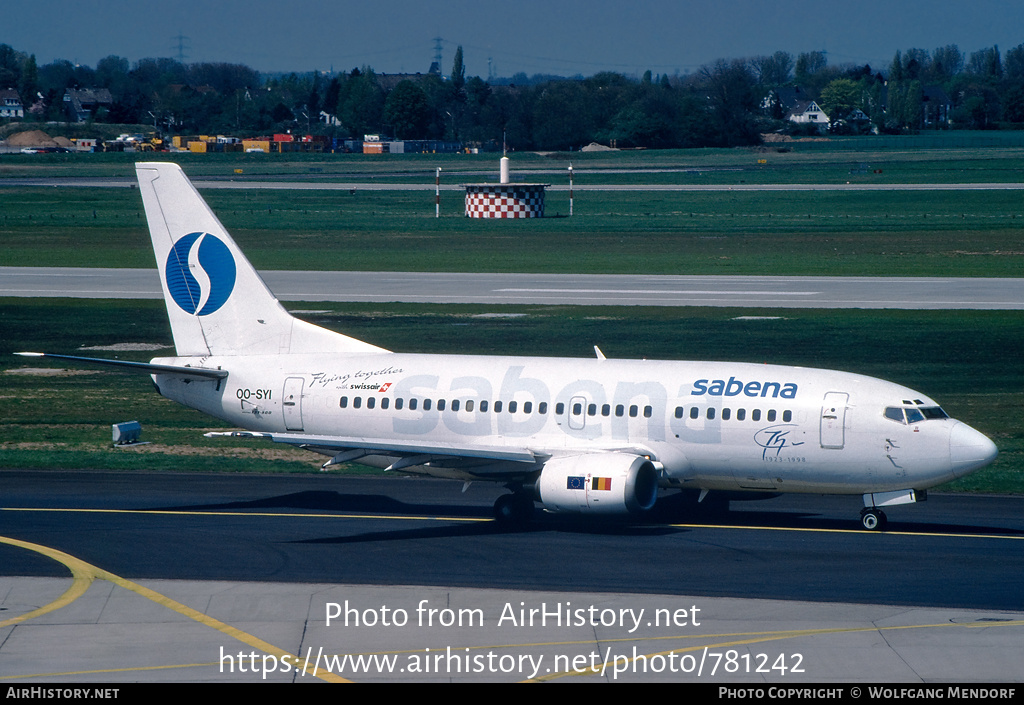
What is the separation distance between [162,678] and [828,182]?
148 meters

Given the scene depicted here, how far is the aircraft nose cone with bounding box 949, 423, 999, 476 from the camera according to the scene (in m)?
27.7

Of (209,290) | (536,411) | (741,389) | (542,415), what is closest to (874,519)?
(741,389)

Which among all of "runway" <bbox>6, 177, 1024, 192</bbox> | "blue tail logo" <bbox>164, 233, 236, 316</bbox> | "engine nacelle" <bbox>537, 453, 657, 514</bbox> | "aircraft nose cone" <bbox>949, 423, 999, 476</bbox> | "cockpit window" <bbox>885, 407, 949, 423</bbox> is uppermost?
"blue tail logo" <bbox>164, 233, 236, 316</bbox>

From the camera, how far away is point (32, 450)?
127ft

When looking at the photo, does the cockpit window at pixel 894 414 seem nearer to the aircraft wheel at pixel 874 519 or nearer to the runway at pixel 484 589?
the aircraft wheel at pixel 874 519

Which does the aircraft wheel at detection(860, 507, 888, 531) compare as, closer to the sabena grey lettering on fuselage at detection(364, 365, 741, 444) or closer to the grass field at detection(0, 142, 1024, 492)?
the sabena grey lettering on fuselage at detection(364, 365, 741, 444)

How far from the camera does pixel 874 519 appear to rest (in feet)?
96.1

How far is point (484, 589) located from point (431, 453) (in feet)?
16.0

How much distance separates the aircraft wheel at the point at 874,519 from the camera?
29.2 m

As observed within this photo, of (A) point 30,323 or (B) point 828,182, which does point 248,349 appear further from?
(B) point 828,182

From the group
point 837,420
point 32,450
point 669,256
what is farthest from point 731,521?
point 669,256

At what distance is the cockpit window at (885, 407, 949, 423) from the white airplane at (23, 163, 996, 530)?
0.03 metres

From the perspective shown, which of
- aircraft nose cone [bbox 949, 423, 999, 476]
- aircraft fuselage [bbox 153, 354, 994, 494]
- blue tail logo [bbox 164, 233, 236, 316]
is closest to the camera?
aircraft nose cone [bbox 949, 423, 999, 476]

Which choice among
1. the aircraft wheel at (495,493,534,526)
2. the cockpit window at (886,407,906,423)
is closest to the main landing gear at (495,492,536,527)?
the aircraft wheel at (495,493,534,526)
